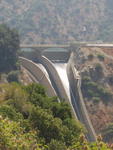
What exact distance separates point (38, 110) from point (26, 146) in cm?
1340

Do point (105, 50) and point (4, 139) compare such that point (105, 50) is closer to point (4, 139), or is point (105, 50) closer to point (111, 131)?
point (111, 131)

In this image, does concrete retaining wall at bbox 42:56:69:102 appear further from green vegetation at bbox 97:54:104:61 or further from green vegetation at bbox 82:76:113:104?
green vegetation at bbox 97:54:104:61

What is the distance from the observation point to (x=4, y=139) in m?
28.0

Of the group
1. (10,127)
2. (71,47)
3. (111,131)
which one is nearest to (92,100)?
(111,131)

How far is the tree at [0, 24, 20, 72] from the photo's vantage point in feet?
462

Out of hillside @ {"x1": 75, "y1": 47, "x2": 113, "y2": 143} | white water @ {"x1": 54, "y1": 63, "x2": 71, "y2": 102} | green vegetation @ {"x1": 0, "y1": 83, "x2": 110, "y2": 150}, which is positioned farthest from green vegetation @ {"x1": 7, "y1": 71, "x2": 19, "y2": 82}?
green vegetation @ {"x1": 0, "y1": 83, "x2": 110, "y2": 150}

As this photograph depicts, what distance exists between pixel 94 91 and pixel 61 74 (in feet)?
39.1

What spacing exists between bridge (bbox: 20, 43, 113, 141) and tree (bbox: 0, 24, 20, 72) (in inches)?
159

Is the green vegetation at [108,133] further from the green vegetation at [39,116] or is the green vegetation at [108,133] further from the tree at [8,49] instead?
the green vegetation at [39,116]

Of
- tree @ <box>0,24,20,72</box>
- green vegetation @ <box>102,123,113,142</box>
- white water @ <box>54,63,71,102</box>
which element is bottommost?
green vegetation @ <box>102,123,113,142</box>

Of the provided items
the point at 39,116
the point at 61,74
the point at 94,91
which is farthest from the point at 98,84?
the point at 39,116

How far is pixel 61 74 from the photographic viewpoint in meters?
136

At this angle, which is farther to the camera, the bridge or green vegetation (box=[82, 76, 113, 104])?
green vegetation (box=[82, 76, 113, 104])

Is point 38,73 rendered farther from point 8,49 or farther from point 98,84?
point 98,84
